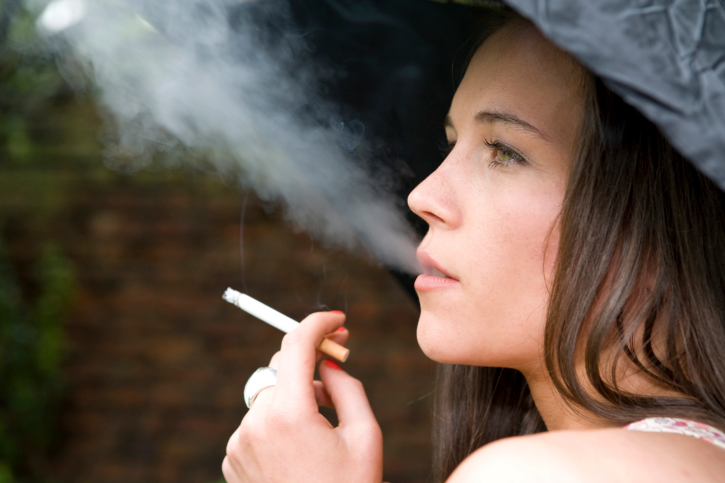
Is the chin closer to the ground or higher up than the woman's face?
closer to the ground

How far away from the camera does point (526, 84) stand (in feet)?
2.82

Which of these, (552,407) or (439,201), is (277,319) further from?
(552,407)

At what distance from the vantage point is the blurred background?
2590 mm

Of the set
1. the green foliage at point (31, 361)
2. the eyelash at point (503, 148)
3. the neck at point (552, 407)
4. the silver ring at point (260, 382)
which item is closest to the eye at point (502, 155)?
the eyelash at point (503, 148)

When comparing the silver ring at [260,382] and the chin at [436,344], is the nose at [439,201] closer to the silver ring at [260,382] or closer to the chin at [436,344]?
the chin at [436,344]

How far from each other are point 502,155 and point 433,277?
8.1 inches

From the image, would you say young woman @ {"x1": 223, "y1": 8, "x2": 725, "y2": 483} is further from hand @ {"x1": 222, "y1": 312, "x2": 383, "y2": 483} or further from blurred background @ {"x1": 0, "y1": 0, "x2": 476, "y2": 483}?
blurred background @ {"x1": 0, "y1": 0, "x2": 476, "y2": 483}

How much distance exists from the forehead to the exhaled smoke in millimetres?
359

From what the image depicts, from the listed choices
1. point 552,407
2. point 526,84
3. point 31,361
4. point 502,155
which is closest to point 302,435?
point 552,407

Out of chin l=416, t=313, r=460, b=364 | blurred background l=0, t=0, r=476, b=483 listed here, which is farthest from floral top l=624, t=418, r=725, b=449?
blurred background l=0, t=0, r=476, b=483

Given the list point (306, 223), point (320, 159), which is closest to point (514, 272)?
point (320, 159)

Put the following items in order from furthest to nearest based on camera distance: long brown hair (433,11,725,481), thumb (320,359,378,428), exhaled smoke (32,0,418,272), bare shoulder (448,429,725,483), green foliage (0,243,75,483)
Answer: green foliage (0,243,75,483)
exhaled smoke (32,0,418,272)
thumb (320,359,378,428)
long brown hair (433,11,725,481)
bare shoulder (448,429,725,483)

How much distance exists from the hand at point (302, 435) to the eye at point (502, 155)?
1.26ft

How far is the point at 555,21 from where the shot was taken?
19.9 inches
